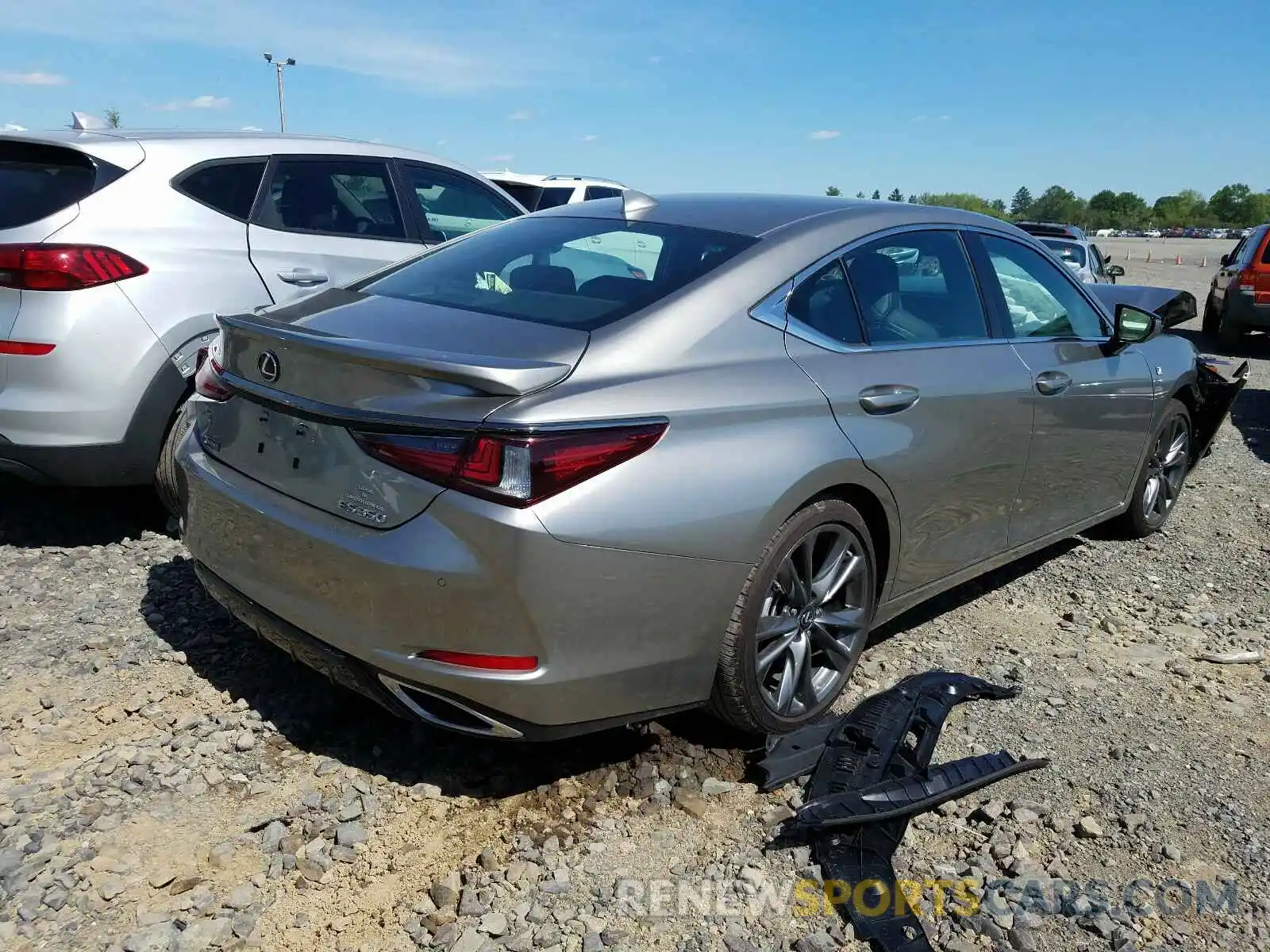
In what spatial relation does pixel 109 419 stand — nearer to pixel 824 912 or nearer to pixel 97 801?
pixel 97 801

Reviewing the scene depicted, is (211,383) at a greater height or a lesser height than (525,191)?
greater

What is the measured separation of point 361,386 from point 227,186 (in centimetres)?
263

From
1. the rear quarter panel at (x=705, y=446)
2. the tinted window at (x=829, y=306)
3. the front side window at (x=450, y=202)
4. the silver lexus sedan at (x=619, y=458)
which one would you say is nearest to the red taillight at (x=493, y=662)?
the silver lexus sedan at (x=619, y=458)

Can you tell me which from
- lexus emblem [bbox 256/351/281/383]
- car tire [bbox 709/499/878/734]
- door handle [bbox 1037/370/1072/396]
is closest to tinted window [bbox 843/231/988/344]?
door handle [bbox 1037/370/1072/396]

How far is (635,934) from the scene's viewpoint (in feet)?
7.79

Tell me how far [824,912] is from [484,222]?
Answer: 4261 millimetres

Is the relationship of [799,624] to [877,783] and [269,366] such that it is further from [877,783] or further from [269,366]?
[269,366]

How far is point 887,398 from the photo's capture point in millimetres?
3188

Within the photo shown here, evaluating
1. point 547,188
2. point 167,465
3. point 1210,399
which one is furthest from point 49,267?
point 547,188

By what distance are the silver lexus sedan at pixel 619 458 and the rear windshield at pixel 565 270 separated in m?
0.01

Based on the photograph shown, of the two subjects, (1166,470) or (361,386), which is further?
(1166,470)

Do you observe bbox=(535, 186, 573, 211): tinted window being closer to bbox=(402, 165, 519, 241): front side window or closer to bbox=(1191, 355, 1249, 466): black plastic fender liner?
bbox=(402, 165, 519, 241): front side window

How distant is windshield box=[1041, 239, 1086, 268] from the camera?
529 inches

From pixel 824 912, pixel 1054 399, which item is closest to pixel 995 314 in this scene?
pixel 1054 399
